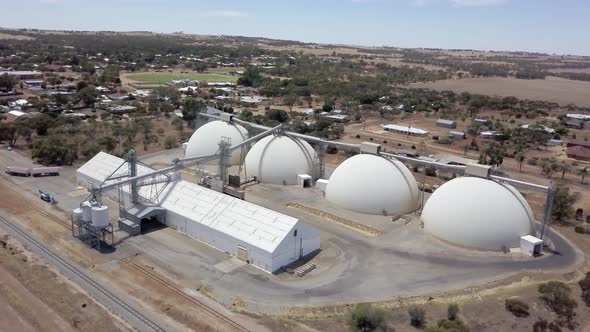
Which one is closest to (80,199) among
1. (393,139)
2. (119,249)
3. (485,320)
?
(119,249)

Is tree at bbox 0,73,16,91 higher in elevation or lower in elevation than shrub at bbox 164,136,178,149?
higher

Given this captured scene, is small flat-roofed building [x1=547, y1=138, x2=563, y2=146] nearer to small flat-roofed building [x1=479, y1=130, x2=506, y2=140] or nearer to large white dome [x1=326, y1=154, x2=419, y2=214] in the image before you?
small flat-roofed building [x1=479, y1=130, x2=506, y2=140]

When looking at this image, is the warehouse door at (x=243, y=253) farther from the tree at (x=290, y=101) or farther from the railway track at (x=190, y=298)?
the tree at (x=290, y=101)

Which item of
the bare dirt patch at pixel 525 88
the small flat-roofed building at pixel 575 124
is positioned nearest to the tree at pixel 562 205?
the small flat-roofed building at pixel 575 124

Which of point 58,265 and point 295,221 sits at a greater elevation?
point 295,221

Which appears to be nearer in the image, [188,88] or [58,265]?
[58,265]

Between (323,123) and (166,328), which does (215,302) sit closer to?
(166,328)

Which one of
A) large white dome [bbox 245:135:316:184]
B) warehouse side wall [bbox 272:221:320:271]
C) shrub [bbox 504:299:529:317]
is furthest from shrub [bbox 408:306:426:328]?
large white dome [bbox 245:135:316:184]

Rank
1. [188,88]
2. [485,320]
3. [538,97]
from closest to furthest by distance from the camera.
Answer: [485,320]
[188,88]
[538,97]
